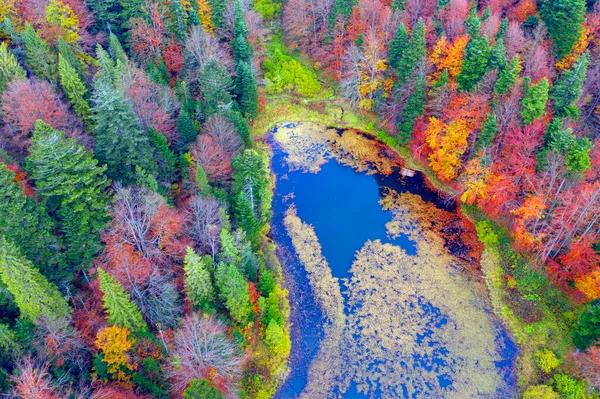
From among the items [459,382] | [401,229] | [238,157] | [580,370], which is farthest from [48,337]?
[580,370]

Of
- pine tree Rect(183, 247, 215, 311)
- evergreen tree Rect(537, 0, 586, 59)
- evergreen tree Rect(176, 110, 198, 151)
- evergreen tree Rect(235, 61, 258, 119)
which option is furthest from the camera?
evergreen tree Rect(235, 61, 258, 119)

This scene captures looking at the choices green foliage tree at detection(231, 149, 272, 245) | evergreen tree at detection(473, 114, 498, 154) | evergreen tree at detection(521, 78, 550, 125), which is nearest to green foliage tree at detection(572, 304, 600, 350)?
evergreen tree at detection(473, 114, 498, 154)

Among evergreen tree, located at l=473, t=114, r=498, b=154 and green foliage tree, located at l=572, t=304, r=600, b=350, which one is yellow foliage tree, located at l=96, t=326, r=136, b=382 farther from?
evergreen tree, located at l=473, t=114, r=498, b=154

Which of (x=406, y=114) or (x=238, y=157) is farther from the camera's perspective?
(x=406, y=114)

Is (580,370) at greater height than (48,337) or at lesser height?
lesser

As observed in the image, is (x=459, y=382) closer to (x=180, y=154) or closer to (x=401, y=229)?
(x=401, y=229)

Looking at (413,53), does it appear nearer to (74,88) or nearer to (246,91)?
(246,91)
